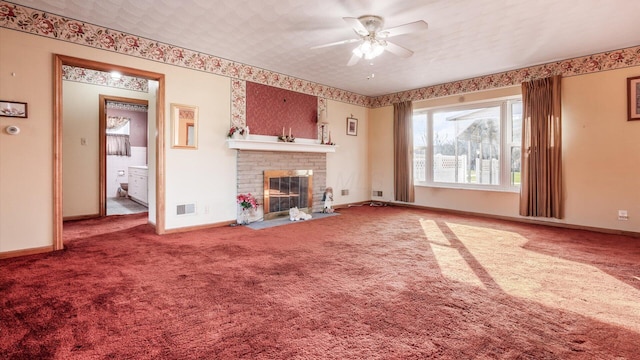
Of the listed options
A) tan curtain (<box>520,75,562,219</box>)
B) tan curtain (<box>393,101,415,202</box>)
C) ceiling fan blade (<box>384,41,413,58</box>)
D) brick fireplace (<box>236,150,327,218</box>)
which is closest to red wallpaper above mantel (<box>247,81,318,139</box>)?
brick fireplace (<box>236,150,327,218</box>)

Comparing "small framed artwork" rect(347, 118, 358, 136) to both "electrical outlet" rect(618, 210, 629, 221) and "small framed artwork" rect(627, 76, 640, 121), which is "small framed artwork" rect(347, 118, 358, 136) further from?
"electrical outlet" rect(618, 210, 629, 221)

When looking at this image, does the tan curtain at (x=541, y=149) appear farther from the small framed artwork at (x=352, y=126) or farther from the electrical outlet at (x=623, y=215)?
the small framed artwork at (x=352, y=126)

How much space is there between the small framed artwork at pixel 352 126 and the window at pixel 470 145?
1.33m

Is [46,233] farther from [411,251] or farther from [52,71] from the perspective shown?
[411,251]

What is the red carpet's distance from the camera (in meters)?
1.70

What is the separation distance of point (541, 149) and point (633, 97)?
4.10ft

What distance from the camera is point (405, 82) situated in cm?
621

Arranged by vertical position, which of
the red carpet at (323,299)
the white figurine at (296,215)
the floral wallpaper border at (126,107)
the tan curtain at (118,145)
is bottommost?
the red carpet at (323,299)

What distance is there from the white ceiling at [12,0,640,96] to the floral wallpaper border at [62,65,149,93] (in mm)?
2340

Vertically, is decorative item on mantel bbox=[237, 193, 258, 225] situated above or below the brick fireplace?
below

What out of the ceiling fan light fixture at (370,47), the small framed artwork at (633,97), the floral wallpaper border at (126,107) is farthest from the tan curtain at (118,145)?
the small framed artwork at (633,97)

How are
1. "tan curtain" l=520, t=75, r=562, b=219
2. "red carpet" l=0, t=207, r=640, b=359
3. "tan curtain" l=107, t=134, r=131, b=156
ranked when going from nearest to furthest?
"red carpet" l=0, t=207, r=640, b=359
"tan curtain" l=520, t=75, r=562, b=219
"tan curtain" l=107, t=134, r=131, b=156

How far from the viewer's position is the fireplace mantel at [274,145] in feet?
16.4

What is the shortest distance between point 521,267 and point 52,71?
5478 millimetres
